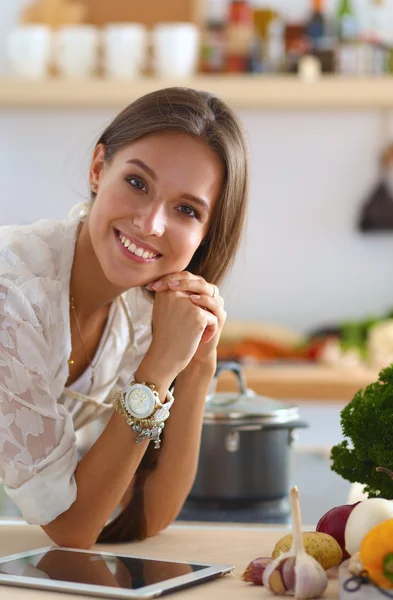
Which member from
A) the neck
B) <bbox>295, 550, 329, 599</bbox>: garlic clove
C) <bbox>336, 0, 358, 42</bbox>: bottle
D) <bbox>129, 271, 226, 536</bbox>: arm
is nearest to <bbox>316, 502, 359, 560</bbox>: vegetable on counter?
<bbox>295, 550, 329, 599</bbox>: garlic clove

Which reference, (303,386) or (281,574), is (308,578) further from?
(303,386)

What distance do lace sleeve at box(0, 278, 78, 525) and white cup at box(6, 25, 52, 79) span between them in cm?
268

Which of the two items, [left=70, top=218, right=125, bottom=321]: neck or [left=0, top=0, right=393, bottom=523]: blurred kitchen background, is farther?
[left=0, top=0, right=393, bottom=523]: blurred kitchen background

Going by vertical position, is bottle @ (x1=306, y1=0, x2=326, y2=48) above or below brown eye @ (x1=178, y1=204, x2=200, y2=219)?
above

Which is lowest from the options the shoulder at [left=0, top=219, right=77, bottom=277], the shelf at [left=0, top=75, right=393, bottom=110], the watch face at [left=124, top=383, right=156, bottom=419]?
the watch face at [left=124, top=383, right=156, bottom=419]

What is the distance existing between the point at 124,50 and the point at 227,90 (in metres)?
0.44

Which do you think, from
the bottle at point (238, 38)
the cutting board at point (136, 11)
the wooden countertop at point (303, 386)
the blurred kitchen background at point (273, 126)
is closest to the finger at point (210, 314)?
the wooden countertop at point (303, 386)

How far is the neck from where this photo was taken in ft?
5.60

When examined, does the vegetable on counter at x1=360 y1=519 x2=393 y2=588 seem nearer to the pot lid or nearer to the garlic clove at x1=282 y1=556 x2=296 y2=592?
the garlic clove at x1=282 y1=556 x2=296 y2=592

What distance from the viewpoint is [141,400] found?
144 cm

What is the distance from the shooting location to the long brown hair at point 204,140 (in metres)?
1.54

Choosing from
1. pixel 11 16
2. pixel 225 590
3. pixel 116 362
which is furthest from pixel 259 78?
pixel 225 590

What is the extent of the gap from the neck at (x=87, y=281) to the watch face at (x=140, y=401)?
33 centimetres

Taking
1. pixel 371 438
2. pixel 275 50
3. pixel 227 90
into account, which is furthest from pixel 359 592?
pixel 275 50
